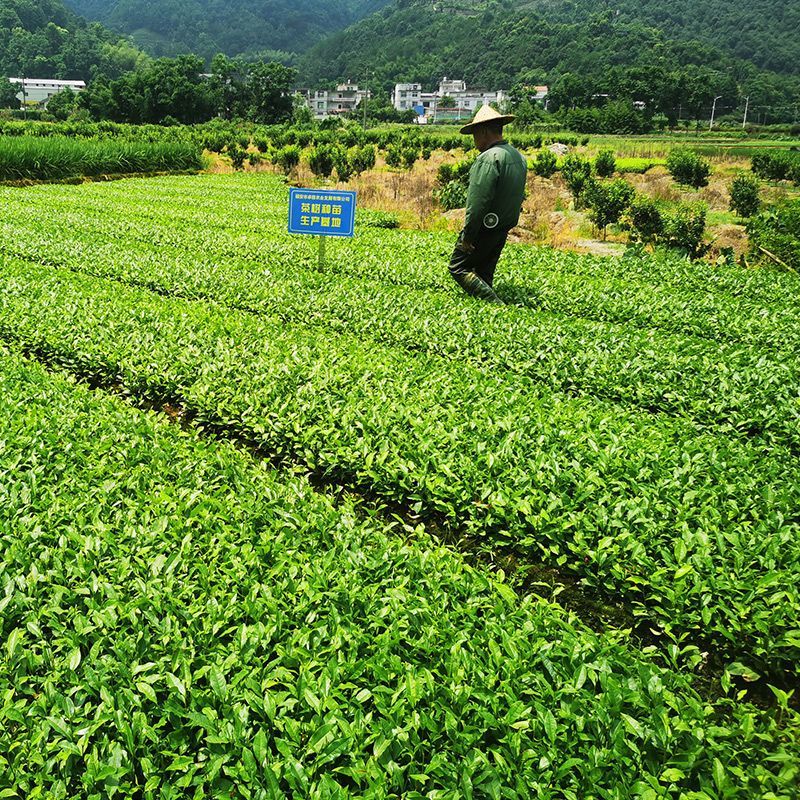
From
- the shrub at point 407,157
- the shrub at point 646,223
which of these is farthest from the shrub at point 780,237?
the shrub at point 407,157

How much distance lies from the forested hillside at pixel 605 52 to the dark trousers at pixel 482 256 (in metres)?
89.5

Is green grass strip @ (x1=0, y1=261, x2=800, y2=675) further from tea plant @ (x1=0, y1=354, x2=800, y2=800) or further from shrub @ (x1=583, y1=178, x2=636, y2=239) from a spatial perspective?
shrub @ (x1=583, y1=178, x2=636, y2=239)

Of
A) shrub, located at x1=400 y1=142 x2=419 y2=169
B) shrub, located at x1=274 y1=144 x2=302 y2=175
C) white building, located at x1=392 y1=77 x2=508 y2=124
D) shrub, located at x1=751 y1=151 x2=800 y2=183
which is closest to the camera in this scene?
shrub, located at x1=274 y1=144 x2=302 y2=175

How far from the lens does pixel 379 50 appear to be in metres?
170

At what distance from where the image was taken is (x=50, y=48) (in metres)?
126

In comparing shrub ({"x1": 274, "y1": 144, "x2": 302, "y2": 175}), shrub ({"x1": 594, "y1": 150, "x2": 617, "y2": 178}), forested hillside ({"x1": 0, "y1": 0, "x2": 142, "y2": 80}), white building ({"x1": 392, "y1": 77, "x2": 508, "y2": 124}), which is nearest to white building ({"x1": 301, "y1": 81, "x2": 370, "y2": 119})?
white building ({"x1": 392, "y1": 77, "x2": 508, "y2": 124})

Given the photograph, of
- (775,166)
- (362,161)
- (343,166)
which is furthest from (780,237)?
(775,166)

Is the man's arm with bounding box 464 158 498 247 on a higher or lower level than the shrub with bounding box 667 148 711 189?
lower

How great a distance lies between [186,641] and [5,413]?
2558 mm

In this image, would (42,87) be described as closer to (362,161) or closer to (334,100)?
(334,100)

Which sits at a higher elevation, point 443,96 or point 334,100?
point 443,96

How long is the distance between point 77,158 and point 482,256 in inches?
868

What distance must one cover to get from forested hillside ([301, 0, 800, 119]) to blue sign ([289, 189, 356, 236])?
8898 centimetres

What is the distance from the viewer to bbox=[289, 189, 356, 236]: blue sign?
8.48 meters
